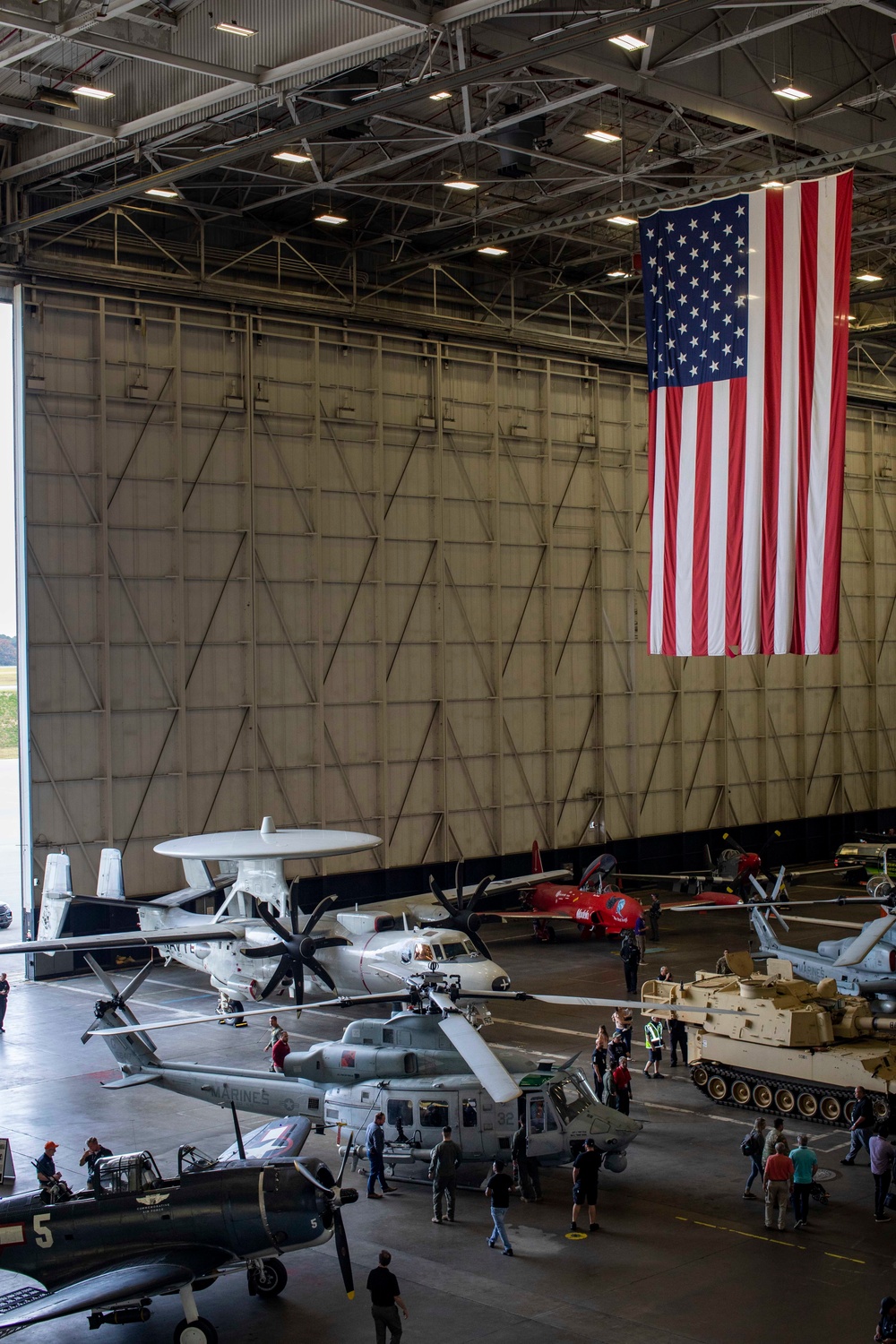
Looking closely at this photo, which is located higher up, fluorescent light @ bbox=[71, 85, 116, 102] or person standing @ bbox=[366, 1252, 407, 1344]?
fluorescent light @ bbox=[71, 85, 116, 102]

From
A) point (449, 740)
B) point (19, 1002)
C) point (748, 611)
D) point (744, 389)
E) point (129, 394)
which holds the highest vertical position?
point (129, 394)

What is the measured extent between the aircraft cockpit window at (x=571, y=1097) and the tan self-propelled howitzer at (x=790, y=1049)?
109 inches

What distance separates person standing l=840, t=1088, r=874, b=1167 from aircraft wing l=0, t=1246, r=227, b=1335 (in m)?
9.48

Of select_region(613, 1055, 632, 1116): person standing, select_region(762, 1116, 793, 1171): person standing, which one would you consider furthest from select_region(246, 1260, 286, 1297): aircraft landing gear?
select_region(613, 1055, 632, 1116): person standing

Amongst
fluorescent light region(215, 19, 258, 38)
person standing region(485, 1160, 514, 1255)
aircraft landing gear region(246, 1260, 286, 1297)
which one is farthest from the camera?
fluorescent light region(215, 19, 258, 38)

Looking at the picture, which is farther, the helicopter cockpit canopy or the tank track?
the tank track

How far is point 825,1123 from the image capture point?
21.2 meters

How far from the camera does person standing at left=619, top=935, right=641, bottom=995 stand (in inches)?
1158

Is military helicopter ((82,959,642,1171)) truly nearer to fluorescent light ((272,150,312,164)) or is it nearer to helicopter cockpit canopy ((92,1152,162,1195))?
helicopter cockpit canopy ((92,1152,162,1195))

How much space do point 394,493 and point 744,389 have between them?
18150 mm

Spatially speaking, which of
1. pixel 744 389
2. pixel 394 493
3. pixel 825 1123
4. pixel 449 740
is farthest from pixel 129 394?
pixel 825 1123

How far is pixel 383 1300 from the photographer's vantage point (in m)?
13.5

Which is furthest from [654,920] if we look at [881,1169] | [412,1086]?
[881,1169]

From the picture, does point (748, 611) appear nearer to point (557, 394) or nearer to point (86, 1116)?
point (86, 1116)
